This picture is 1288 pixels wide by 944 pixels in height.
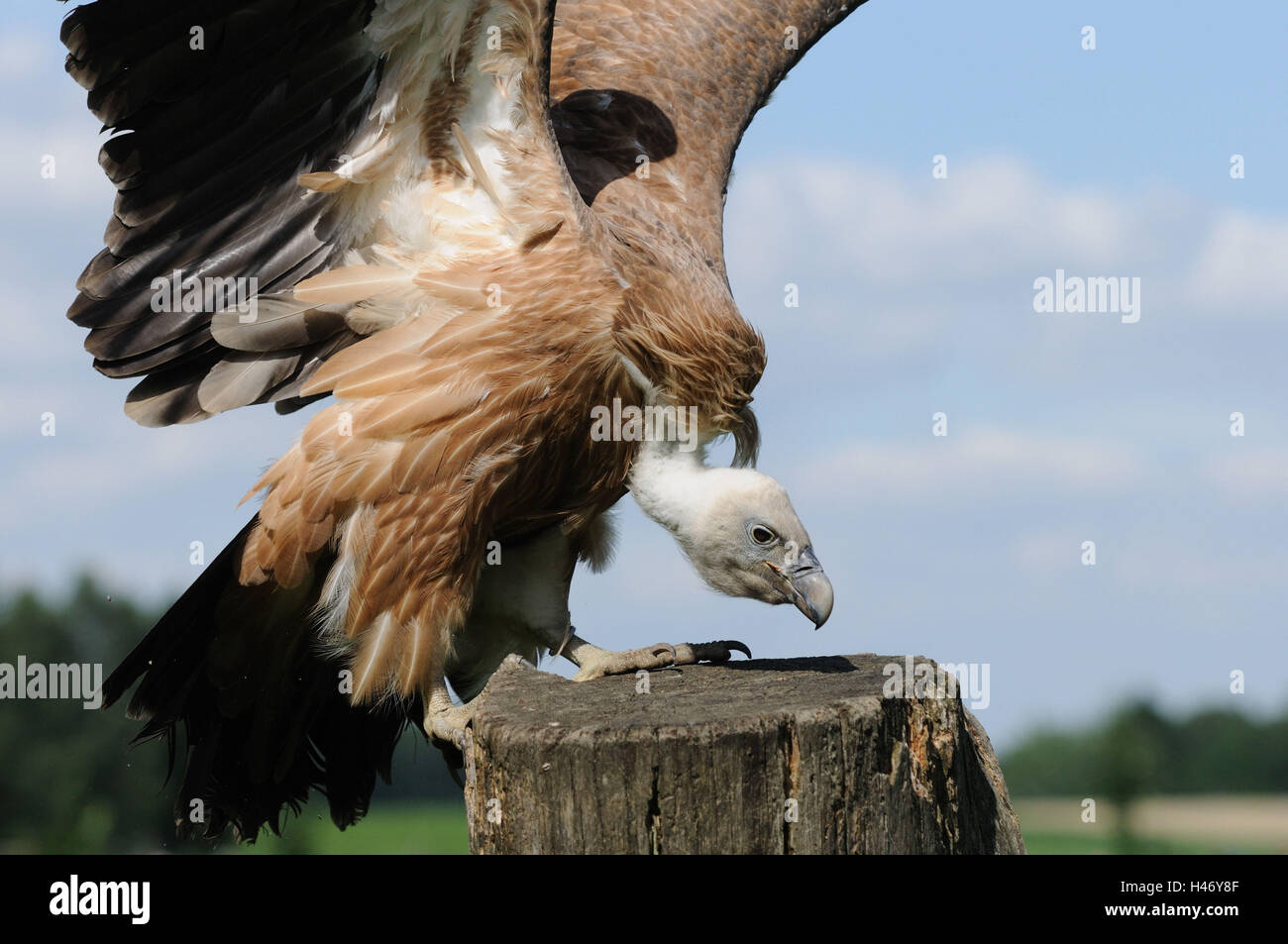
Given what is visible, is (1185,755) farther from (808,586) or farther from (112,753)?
(808,586)

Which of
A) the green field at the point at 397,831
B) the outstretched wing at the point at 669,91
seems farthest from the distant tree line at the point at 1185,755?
the outstretched wing at the point at 669,91

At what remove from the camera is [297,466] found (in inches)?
175

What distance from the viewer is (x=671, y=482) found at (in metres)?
4.70

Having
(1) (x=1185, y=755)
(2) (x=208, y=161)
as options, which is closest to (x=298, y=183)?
(2) (x=208, y=161)

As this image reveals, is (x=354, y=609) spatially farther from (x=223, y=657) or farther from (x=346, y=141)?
(x=346, y=141)

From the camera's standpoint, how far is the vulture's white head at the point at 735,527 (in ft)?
14.7

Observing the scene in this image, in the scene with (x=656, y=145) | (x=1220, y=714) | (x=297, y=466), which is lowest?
→ (x=1220, y=714)

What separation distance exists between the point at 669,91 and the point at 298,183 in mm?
1995

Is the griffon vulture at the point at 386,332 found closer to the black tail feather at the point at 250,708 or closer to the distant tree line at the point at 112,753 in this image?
the black tail feather at the point at 250,708

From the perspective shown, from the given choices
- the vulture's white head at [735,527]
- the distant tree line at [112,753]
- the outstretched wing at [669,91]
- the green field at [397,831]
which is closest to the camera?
the vulture's white head at [735,527]

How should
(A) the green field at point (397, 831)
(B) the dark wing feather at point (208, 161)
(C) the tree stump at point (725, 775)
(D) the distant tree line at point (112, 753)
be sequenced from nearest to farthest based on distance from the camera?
(C) the tree stump at point (725, 775) < (B) the dark wing feather at point (208, 161) < (A) the green field at point (397, 831) < (D) the distant tree line at point (112, 753)

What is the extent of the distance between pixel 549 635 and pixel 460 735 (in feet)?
2.24
